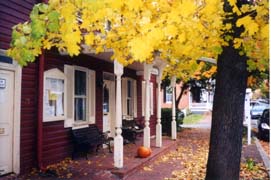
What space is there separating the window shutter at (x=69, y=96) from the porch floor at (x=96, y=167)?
1094mm

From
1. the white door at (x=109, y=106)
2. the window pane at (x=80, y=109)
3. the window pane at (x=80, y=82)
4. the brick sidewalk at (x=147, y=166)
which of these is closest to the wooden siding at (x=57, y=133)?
the window pane at (x=80, y=82)

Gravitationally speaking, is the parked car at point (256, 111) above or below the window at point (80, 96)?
below

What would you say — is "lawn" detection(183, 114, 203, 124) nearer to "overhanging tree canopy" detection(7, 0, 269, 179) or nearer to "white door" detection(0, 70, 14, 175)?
"white door" detection(0, 70, 14, 175)

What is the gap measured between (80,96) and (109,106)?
8.15 ft

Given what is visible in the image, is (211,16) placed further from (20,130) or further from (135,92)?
(135,92)

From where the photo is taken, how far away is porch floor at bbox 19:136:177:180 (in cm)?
828

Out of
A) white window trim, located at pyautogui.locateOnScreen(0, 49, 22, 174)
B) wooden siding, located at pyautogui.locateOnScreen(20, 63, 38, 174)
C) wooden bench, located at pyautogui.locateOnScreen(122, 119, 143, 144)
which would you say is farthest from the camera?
wooden bench, located at pyautogui.locateOnScreen(122, 119, 143, 144)

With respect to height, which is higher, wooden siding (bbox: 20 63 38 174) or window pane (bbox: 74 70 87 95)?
window pane (bbox: 74 70 87 95)

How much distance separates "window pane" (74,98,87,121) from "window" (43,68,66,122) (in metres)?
0.81

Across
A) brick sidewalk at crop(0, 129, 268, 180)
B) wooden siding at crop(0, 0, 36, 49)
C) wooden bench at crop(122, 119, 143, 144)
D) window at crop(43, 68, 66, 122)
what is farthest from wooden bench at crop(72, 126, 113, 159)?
wooden siding at crop(0, 0, 36, 49)

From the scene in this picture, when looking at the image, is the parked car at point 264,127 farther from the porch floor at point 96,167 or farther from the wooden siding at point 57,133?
the wooden siding at point 57,133

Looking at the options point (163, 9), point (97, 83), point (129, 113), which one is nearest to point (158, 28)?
point (163, 9)

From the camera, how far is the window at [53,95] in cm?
920

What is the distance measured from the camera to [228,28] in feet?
18.8
